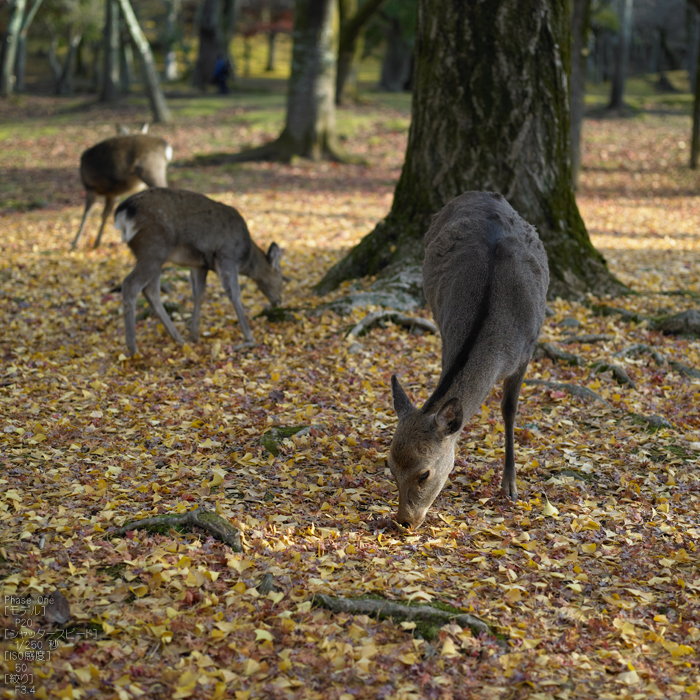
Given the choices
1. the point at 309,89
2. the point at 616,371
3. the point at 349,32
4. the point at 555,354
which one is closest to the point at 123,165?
the point at 555,354

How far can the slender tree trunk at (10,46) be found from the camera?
3553cm

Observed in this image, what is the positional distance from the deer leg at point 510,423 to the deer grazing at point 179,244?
350 centimetres

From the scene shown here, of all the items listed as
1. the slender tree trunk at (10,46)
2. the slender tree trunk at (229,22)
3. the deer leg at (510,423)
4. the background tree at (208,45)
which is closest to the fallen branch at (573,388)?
the deer leg at (510,423)

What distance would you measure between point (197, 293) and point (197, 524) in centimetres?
447

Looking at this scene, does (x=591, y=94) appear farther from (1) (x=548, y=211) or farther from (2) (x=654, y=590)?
(2) (x=654, y=590)

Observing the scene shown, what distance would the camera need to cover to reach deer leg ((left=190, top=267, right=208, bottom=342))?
28.2 ft

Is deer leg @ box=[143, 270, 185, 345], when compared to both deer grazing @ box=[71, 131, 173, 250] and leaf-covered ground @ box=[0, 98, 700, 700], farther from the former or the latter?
deer grazing @ box=[71, 131, 173, 250]

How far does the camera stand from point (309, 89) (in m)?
20.5

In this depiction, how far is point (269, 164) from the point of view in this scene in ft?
69.4

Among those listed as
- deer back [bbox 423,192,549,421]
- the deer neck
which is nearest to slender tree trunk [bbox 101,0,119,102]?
the deer neck

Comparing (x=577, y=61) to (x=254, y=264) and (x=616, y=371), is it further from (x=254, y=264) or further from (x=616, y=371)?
(x=616, y=371)

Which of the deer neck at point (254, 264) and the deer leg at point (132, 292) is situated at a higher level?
the deer neck at point (254, 264)

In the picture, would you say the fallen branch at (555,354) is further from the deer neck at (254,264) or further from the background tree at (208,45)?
the background tree at (208,45)

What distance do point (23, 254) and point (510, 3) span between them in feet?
27.2
